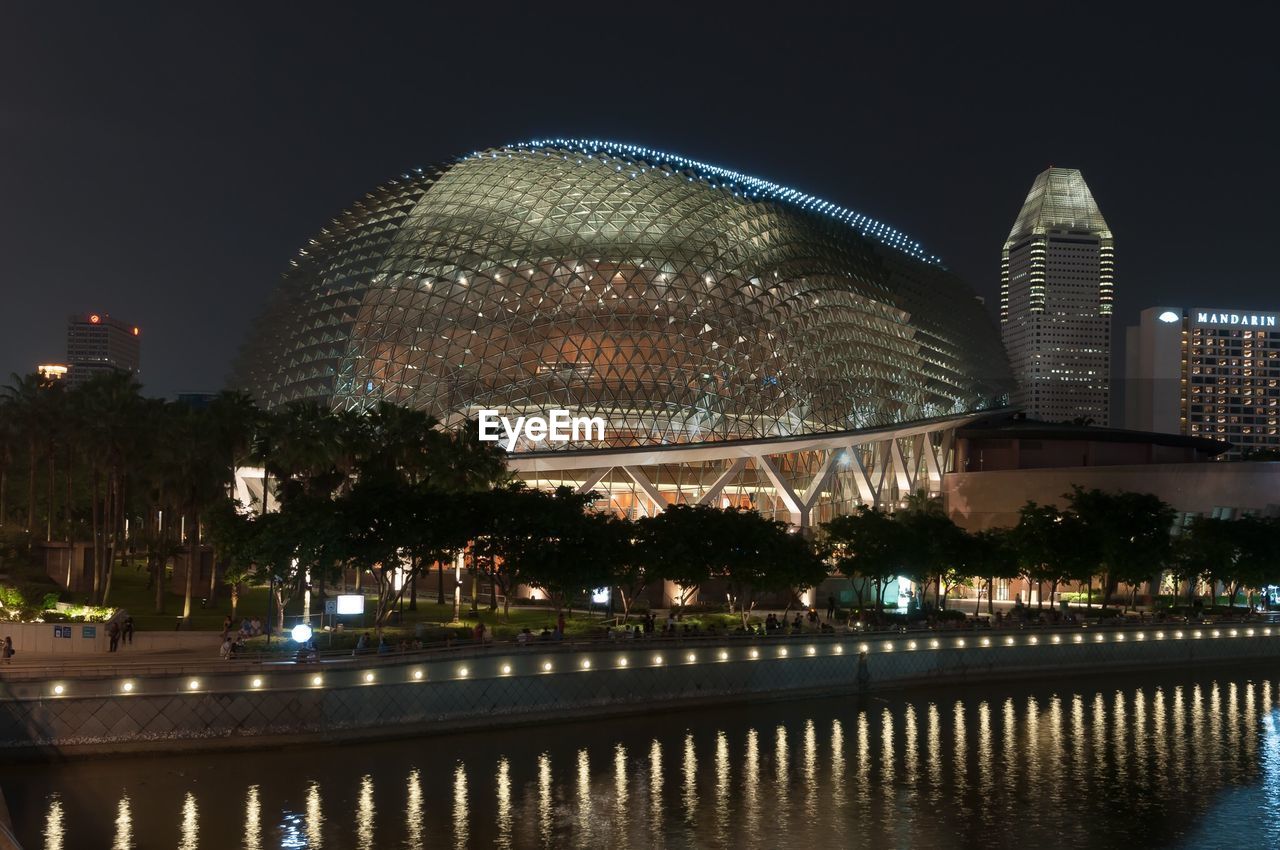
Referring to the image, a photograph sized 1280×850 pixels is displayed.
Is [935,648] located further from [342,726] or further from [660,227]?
[660,227]

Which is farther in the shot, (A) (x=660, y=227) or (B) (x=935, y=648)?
(A) (x=660, y=227)

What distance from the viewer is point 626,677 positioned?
5756 centimetres

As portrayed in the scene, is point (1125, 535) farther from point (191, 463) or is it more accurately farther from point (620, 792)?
point (191, 463)

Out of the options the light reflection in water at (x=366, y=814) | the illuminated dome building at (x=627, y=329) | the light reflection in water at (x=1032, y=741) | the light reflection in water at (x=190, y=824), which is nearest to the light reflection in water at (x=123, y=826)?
the light reflection in water at (x=190, y=824)

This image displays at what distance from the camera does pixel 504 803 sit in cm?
4284

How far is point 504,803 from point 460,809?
5.06ft

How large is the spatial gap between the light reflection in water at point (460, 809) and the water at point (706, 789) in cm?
9

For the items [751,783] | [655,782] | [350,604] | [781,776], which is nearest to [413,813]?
[655,782]

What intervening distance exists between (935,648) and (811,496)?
30.7 meters

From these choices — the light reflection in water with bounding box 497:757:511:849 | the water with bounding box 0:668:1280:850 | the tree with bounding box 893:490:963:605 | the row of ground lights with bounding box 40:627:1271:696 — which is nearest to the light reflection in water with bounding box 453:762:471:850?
the water with bounding box 0:668:1280:850

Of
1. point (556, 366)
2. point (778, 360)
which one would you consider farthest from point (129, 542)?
point (778, 360)

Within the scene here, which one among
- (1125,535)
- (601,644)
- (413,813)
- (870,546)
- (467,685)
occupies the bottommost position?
(413,813)

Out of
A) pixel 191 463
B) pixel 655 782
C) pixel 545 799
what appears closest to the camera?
pixel 545 799

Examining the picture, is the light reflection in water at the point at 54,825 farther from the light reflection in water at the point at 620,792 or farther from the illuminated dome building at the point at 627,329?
the illuminated dome building at the point at 627,329
